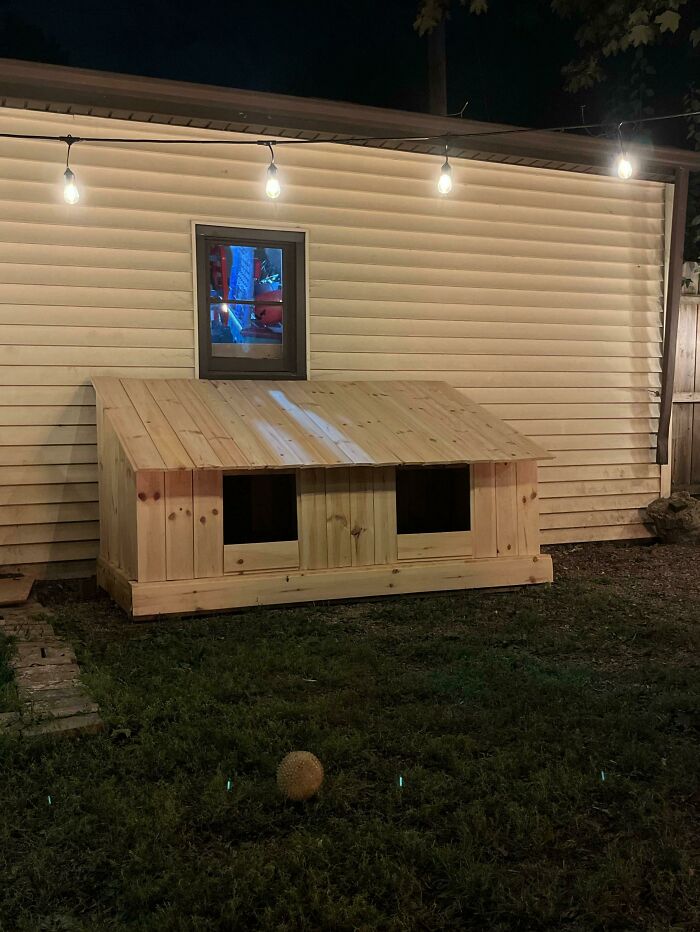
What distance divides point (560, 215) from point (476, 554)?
3566 millimetres

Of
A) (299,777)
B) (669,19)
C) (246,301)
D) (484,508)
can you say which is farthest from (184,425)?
(669,19)

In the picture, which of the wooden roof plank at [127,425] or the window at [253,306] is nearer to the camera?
the wooden roof plank at [127,425]

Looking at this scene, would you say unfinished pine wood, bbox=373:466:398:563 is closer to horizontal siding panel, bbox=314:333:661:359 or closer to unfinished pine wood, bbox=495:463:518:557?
unfinished pine wood, bbox=495:463:518:557

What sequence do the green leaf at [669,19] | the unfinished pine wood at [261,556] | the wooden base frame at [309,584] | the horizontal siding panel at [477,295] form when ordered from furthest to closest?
the green leaf at [669,19] → the horizontal siding panel at [477,295] → the unfinished pine wood at [261,556] → the wooden base frame at [309,584]

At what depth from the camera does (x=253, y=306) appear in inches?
275

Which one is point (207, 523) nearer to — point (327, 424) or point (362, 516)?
point (362, 516)

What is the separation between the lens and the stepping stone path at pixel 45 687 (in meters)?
3.34

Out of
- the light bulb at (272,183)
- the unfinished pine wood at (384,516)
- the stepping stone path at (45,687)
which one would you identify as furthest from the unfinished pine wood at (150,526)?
the light bulb at (272,183)

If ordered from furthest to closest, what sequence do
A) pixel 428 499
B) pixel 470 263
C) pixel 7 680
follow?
pixel 470 263, pixel 428 499, pixel 7 680

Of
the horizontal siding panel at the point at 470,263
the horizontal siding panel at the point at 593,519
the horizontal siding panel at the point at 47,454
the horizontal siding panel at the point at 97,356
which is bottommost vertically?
the horizontal siding panel at the point at 593,519

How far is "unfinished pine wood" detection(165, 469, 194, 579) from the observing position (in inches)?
209

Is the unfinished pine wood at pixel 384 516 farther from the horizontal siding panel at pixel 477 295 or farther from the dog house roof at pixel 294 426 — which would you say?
the horizontal siding panel at pixel 477 295

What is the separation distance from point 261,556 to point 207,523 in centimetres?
42

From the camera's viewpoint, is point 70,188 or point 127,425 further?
point 70,188
